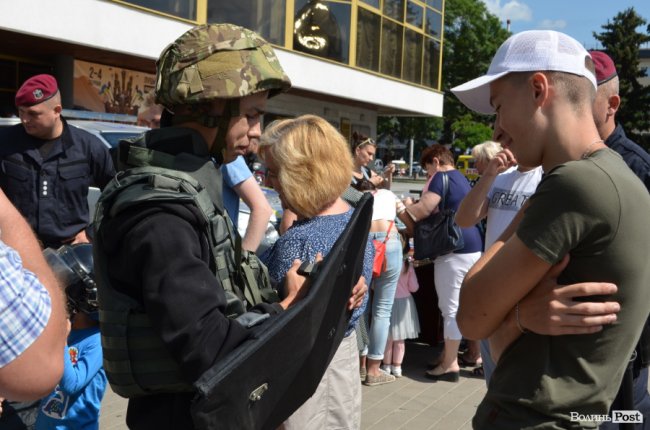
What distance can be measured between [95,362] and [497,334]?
78.9 inches

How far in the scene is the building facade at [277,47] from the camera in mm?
13914

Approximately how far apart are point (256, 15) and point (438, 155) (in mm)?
13372

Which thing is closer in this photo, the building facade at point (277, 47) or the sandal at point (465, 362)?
the sandal at point (465, 362)

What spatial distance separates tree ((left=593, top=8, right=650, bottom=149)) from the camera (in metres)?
54.7

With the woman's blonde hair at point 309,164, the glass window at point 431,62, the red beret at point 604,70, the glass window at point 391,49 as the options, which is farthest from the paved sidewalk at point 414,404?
the glass window at point 431,62

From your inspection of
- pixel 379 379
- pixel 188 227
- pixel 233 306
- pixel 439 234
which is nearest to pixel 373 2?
pixel 439 234

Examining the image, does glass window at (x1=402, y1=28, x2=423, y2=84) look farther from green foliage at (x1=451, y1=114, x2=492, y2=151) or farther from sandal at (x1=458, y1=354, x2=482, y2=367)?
green foliage at (x1=451, y1=114, x2=492, y2=151)

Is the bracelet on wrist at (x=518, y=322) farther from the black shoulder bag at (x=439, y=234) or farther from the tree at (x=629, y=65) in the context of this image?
the tree at (x=629, y=65)

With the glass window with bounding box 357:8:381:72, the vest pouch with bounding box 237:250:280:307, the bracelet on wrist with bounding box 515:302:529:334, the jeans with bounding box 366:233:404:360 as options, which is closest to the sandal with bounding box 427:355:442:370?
the jeans with bounding box 366:233:404:360

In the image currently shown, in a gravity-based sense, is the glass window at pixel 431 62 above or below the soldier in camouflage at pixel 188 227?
above

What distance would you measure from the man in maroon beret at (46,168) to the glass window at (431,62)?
2262 cm

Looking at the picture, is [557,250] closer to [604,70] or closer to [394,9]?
[604,70]

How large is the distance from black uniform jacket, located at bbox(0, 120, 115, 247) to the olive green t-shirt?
3.69 meters

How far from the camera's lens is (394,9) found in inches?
934
